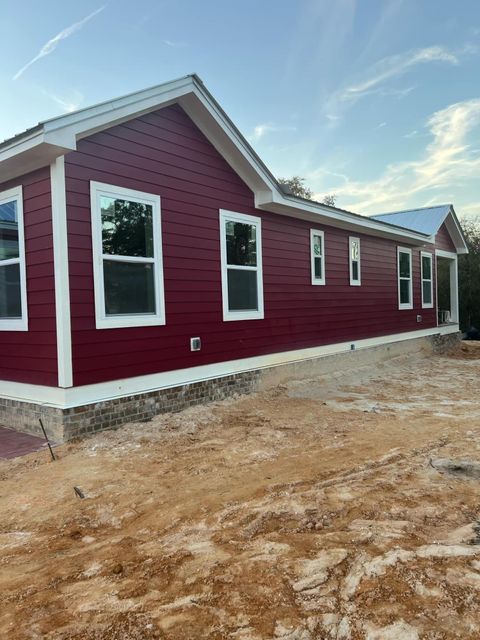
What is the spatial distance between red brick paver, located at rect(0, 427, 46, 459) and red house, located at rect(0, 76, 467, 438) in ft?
0.55

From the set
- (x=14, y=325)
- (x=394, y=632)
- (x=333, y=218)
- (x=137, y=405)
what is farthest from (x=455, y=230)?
(x=394, y=632)

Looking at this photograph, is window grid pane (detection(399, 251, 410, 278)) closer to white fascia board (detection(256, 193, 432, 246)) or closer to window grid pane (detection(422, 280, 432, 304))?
white fascia board (detection(256, 193, 432, 246))

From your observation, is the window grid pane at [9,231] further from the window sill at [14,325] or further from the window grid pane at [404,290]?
the window grid pane at [404,290]

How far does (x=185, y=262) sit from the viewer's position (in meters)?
6.44

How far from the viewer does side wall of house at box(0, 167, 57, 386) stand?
5.05 metres

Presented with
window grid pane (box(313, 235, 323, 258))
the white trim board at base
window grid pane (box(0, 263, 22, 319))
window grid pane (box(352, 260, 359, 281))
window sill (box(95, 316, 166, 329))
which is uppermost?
window grid pane (box(313, 235, 323, 258))

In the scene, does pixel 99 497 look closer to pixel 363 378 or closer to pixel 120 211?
pixel 120 211

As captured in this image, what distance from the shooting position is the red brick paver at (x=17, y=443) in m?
4.59

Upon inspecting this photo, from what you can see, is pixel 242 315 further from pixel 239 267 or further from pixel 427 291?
pixel 427 291

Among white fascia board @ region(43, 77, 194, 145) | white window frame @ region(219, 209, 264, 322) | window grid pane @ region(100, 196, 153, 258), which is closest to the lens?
white fascia board @ region(43, 77, 194, 145)

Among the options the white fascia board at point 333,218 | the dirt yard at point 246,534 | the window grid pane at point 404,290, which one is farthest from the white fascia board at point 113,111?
the window grid pane at point 404,290

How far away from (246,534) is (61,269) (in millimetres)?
3538

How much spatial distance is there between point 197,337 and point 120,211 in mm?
2118

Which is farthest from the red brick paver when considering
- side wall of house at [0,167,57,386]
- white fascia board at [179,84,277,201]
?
white fascia board at [179,84,277,201]
